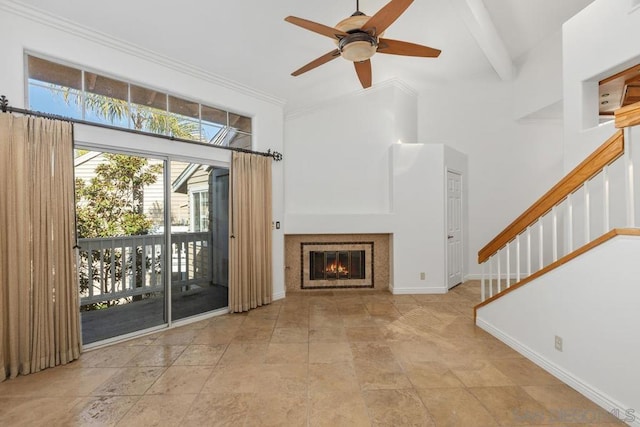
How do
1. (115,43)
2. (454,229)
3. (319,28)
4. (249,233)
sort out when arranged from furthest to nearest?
1. (454,229)
2. (249,233)
3. (115,43)
4. (319,28)

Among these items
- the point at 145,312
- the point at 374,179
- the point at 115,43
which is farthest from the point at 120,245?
the point at 374,179

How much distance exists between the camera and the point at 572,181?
2.45 metres

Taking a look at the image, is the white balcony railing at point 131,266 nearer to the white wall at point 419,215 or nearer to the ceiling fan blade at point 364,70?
the ceiling fan blade at point 364,70

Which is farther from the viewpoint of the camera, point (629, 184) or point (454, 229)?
point (454, 229)

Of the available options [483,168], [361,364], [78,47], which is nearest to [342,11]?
[78,47]

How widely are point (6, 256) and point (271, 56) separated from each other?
3.25m

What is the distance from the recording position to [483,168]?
20.1 feet

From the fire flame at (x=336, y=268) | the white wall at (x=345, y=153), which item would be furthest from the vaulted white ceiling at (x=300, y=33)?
the fire flame at (x=336, y=268)

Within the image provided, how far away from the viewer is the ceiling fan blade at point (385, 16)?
1.93 meters

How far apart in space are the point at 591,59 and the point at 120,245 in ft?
18.4

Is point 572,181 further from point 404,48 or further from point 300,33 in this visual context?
point 300,33

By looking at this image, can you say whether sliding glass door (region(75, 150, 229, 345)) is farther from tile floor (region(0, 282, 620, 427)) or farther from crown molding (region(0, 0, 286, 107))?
crown molding (region(0, 0, 286, 107))

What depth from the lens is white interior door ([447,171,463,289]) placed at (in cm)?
543

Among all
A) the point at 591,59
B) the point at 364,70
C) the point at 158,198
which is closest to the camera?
the point at 364,70
